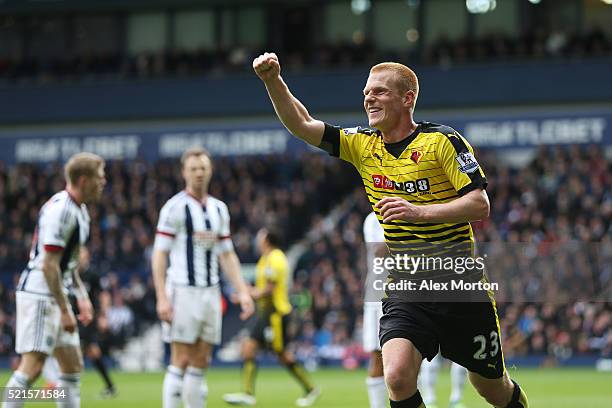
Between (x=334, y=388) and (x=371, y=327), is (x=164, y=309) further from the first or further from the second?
(x=334, y=388)

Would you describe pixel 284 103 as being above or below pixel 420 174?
above

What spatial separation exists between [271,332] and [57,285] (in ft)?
23.1

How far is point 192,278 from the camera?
9.02 metres

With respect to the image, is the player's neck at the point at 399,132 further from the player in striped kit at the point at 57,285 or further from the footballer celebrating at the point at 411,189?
the player in striped kit at the point at 57,285

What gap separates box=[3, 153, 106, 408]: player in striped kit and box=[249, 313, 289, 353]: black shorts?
6.32 meters

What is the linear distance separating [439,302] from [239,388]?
34.5ft

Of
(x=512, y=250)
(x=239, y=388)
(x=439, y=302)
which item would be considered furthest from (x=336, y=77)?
(x=439, y=302)

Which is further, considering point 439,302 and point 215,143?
point 215,143

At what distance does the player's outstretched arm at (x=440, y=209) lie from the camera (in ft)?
18.8

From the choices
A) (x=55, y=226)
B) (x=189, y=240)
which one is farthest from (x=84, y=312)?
(x=189, y=240)

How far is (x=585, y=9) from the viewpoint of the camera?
30562 mm

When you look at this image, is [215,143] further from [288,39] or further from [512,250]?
[512,250]

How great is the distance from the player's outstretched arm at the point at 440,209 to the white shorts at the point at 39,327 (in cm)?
310

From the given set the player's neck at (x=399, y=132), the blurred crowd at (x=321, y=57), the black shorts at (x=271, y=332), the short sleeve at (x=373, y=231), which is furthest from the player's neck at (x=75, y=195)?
the blurred crowd at (x=321, y=57)
